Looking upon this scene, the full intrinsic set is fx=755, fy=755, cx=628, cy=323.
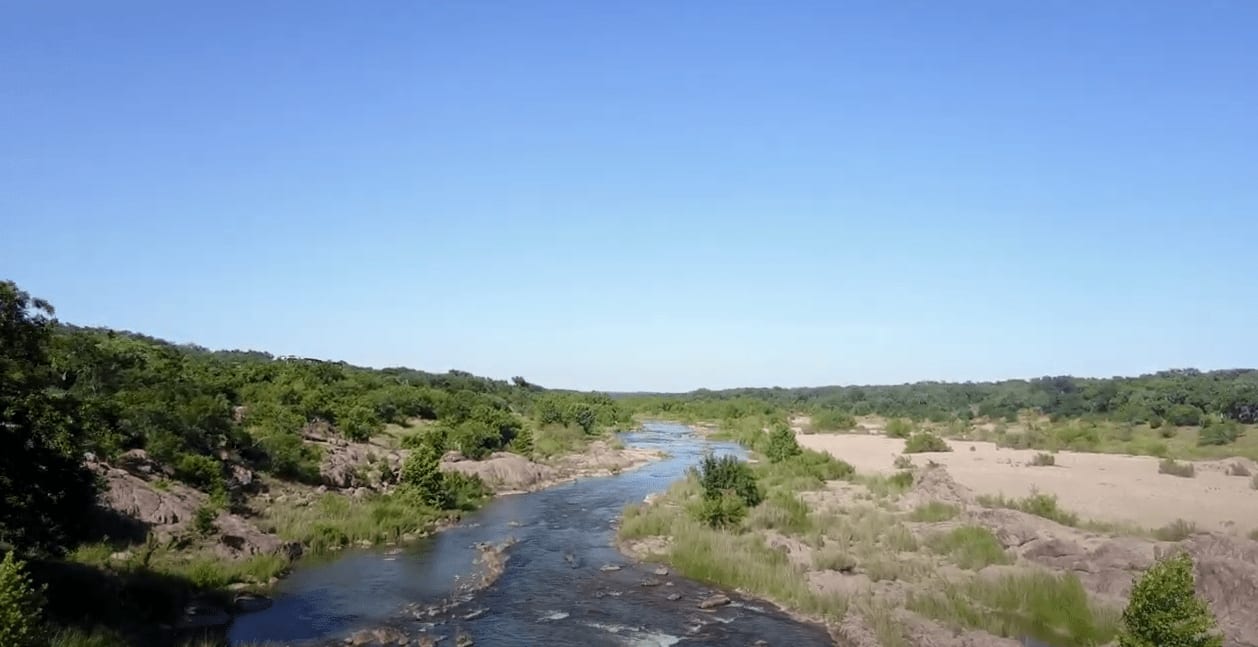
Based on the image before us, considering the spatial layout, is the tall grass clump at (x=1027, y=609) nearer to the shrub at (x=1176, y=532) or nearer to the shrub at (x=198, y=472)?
the shrub at (x=1176, y=532)

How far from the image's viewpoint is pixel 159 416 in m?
32.0

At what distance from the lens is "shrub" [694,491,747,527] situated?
31.8 meters

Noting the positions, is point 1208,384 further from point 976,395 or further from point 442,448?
point 442,448

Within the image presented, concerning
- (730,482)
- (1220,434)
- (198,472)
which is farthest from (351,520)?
(1220,434)

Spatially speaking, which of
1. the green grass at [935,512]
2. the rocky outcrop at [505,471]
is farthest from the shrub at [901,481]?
the rocky outcrop at [505,471]

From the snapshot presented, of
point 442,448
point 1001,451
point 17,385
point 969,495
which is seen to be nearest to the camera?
point 17,385

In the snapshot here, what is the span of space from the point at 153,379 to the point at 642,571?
28776 millimetres

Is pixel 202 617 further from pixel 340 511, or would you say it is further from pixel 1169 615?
pixel 1169 615

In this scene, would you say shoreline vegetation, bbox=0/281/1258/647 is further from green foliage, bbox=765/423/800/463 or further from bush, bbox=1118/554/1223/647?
bush, bbox=1118/554/1223/647

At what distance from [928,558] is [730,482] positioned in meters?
10.8

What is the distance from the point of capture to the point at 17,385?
16641 millimetres

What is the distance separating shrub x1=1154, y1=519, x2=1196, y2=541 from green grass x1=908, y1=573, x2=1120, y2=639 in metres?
6.58

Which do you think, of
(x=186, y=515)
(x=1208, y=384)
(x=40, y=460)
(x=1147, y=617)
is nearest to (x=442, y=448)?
(x=186, y=515)

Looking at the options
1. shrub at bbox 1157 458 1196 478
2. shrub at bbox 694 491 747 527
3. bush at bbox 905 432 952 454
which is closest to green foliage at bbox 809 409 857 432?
bush at bbox 905 432 952 454
